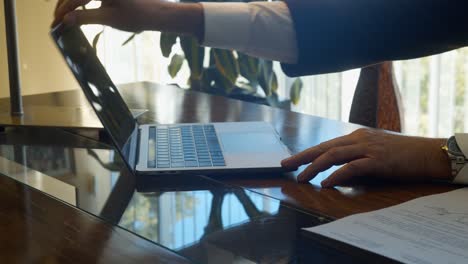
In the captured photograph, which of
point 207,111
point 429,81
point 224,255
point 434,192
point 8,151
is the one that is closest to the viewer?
point 224,255

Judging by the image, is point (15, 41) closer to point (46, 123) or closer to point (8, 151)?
point (46, 123)

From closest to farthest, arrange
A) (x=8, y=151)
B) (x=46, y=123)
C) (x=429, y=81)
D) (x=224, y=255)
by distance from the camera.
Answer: (x=224, y=255), (x=8, y=151), (x=46, y=123), (x=429, y=81)

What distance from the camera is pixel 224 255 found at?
0.57 metres

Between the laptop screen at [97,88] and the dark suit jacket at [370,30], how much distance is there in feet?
1.21

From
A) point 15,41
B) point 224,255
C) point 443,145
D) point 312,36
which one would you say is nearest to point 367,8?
point 312,36

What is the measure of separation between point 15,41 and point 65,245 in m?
0.75

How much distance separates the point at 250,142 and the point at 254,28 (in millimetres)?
290

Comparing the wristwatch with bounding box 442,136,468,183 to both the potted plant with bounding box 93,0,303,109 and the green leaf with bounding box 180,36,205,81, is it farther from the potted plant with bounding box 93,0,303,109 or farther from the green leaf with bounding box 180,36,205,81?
the green leaf with bounding box 180,36,205,81

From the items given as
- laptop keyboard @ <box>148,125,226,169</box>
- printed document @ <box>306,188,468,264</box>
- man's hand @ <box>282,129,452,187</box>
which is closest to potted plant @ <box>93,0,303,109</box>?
laptop keyboard @ <box>148,125,226,169</box>

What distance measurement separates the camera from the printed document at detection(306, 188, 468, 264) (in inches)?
20.9

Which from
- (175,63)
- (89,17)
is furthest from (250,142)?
(175,63)

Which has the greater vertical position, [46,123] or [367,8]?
[367,8]

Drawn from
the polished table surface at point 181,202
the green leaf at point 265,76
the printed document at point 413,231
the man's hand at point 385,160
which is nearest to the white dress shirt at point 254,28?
the polished table surface at point 181,202

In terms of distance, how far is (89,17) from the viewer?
105cm
